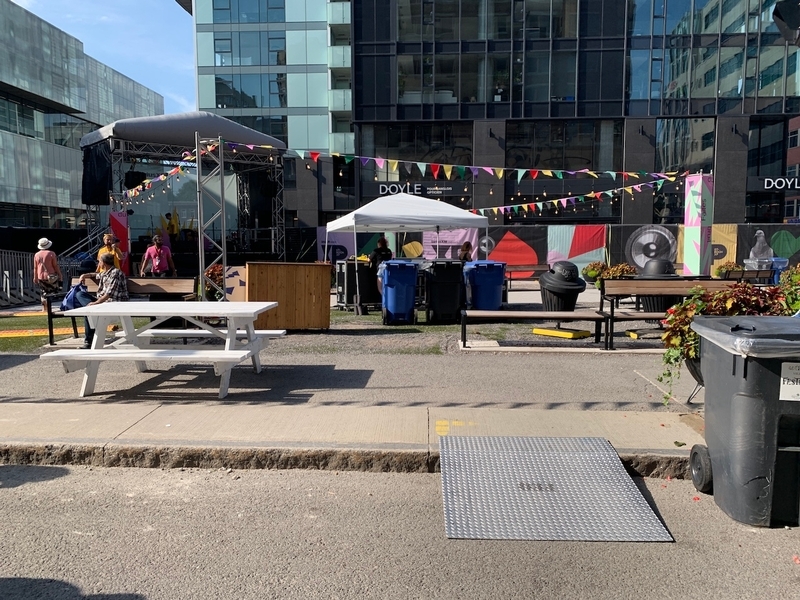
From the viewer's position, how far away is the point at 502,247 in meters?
25.3

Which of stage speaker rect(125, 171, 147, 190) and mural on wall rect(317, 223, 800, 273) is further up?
stage speaker rect(125, 171, 147, 190)

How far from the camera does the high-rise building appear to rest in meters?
32.6

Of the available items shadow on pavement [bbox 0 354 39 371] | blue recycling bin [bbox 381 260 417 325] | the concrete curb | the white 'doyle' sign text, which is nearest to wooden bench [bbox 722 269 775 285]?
blue recycling bin [bbox 381 260 417 325]

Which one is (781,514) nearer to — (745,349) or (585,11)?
(745,349)

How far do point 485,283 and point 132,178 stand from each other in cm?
A: 1666

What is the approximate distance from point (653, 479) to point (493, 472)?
124cm

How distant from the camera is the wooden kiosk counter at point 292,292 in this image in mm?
10500

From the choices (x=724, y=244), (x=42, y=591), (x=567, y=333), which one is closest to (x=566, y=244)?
(x=724, y=244)

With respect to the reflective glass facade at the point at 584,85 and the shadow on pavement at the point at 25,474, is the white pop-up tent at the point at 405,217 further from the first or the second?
the reflective glass facade at the point at 584,85

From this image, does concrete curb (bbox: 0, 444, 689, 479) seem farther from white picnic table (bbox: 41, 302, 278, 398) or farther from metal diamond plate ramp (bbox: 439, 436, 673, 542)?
white picnic table (bbox: 41, 302, 278, 398)

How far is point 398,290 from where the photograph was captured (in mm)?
12211

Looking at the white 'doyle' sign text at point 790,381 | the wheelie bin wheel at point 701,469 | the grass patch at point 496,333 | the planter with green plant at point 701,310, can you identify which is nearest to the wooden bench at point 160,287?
the grass patch at point 496,333

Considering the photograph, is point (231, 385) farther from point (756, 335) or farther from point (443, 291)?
point (443, 291)

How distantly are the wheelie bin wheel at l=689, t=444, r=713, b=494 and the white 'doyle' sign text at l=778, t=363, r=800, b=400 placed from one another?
2.63 feet
